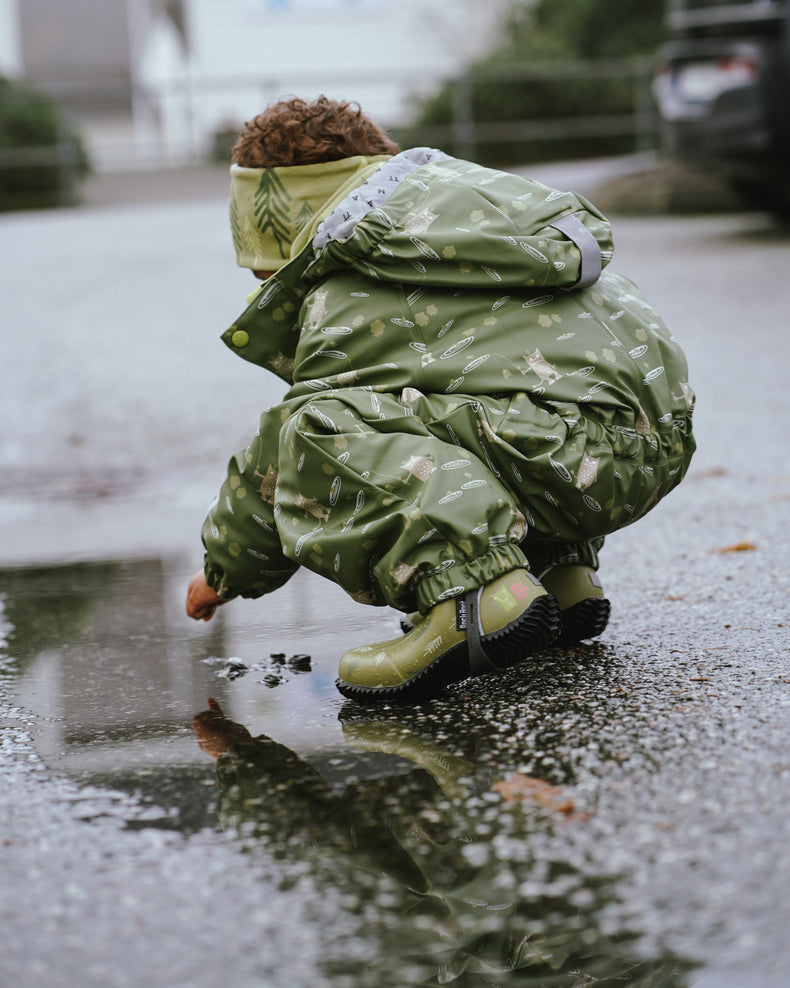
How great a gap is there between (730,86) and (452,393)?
6591 mm

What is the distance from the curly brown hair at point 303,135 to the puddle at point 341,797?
87 cm

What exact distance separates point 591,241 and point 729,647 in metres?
0.72

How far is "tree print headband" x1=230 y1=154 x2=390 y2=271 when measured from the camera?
2.31 m

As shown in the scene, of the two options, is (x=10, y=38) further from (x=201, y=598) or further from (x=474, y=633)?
(x=474, y=633)

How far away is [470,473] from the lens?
206 cm

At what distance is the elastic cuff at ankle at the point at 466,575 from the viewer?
204 cm

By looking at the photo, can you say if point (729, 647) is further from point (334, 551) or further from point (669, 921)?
point (669, 921)

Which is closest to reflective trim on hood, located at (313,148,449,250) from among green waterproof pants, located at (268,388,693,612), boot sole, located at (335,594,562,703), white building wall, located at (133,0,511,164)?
green waterproof pants, located at (268,388,693,612)

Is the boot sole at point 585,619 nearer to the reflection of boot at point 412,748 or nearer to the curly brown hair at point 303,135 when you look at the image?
the reflection of boot at point 412,748

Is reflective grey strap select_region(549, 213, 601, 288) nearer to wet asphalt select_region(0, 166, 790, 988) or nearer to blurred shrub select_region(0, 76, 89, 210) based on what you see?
wet asphalt select_region(0, 166, 790, 988)

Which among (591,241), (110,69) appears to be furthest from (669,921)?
(110,69)

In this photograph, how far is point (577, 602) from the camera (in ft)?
7.81

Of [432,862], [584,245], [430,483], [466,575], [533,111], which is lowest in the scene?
[533,111]

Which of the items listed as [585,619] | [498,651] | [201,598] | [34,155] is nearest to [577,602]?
[585,619]
